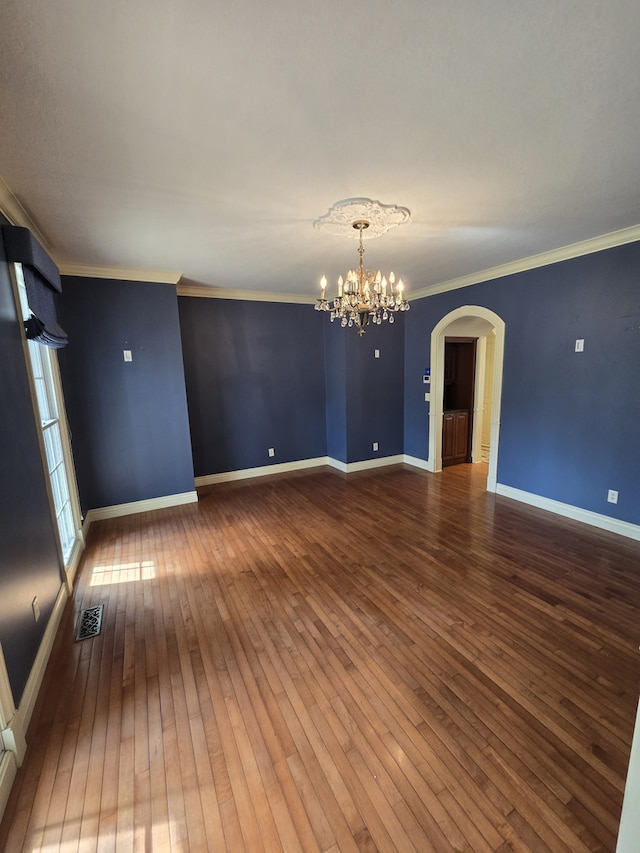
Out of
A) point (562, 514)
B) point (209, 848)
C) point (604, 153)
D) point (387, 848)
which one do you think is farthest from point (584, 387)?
point (209, 848)

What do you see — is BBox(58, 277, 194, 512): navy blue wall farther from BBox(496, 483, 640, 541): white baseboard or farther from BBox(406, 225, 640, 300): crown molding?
BBox(496, 483, 640, 541): white baseboard

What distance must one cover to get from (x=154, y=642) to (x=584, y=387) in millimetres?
4185

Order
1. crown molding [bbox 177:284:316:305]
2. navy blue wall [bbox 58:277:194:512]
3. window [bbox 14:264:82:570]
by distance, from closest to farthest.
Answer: window [bbox 14:264:82:570] → navy blue wall [bbox 58:277:194:512] → crown molding [bbox 177:284:316:305]

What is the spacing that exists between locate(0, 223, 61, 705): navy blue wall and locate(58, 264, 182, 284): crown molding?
1.82 meters

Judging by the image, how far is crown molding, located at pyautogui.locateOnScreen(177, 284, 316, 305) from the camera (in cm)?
459

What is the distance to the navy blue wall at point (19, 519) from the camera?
1.64 m

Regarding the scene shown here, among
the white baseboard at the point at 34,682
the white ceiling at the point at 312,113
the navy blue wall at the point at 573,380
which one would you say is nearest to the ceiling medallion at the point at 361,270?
the white ceiling at the point at 312,113

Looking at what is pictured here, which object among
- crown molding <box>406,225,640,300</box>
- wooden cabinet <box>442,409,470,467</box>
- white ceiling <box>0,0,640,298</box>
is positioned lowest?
wooden cabinet <box>442,409,470,467</box>

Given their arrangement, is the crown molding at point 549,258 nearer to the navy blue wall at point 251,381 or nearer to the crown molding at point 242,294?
the crown molding at point 242,294

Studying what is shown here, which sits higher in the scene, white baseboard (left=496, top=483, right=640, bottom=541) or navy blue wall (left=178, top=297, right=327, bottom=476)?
navy blue wall (left=178, top=297, right=327, bottom=476)

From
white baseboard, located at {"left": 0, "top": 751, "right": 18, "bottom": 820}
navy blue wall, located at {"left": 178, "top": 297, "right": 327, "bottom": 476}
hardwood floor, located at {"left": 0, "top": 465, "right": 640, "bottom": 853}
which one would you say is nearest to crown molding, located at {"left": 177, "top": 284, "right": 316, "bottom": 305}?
navy blue wall, located at {"left": 178, "top": 297, "right": 327, "bottom": 476}

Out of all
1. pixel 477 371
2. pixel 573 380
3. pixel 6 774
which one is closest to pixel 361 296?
pixel 573 380

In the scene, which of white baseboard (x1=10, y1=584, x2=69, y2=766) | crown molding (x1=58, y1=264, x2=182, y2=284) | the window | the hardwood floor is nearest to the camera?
the hardwood floor

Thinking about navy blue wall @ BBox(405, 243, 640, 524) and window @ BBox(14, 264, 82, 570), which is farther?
navy blue wall @ BBox(405, 243, 640, 524)
